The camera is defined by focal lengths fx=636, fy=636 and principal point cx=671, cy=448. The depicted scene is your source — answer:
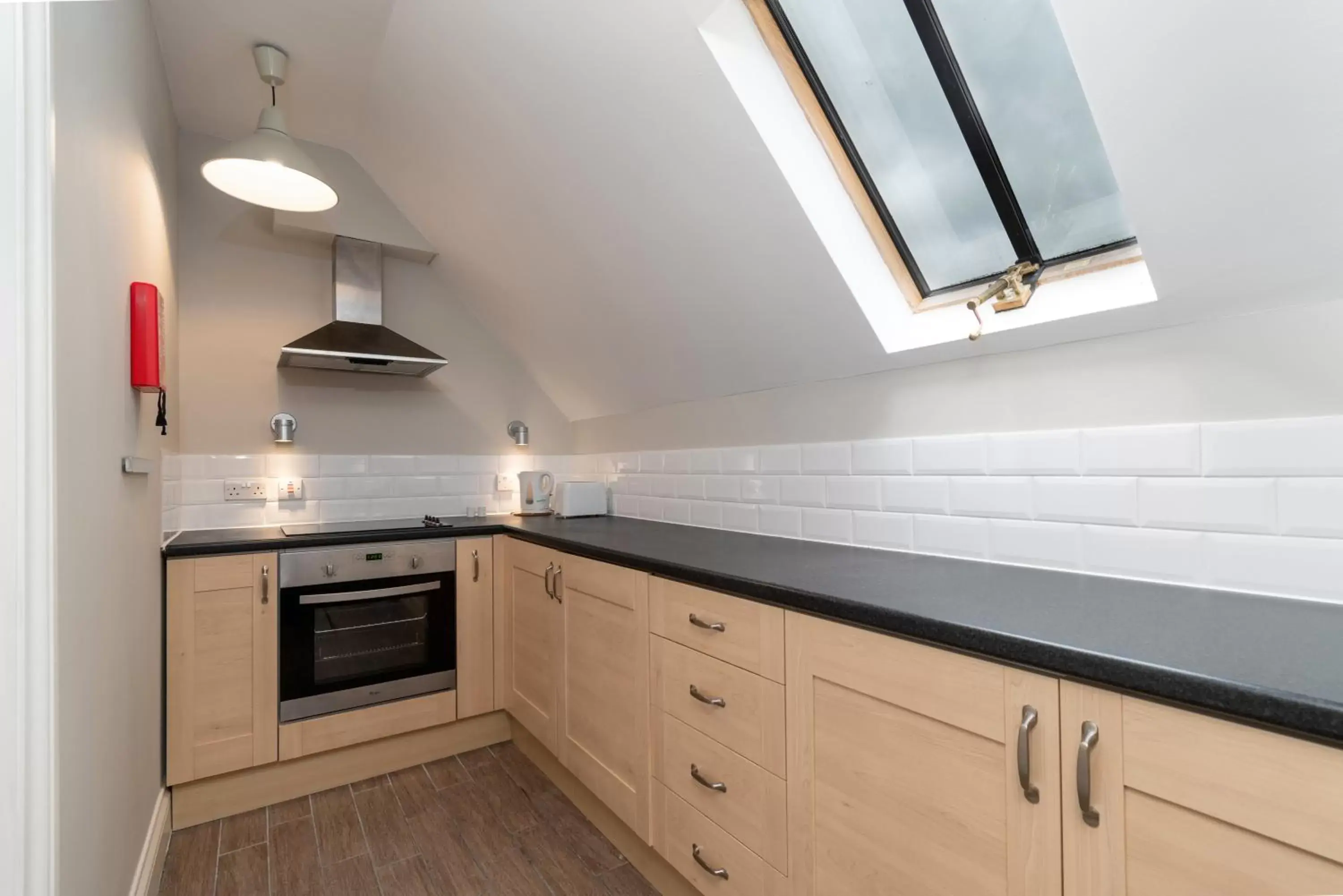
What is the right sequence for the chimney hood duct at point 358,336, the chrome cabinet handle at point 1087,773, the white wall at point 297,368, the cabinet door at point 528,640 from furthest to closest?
the white wall at point 297,368 < the chimney hood duct at point 358,336 < the cabinet door at point 528,640 < the chrome cabinet handle at point 1087,773

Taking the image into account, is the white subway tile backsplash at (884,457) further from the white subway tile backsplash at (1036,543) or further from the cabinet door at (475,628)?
the cabinet door at (475,628)

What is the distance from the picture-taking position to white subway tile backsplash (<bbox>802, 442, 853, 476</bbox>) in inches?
78.1

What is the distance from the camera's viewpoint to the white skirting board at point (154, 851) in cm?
166

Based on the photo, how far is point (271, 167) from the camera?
204 centimetres

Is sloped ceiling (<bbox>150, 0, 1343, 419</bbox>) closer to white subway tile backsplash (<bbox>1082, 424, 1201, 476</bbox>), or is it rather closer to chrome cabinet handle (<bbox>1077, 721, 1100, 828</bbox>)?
white subway tile backsplash (<bbox>1082, 424, 1201, 476</bbox>)

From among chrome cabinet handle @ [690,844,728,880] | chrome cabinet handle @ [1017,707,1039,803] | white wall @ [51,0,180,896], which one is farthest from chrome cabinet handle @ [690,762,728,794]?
white wall @ [51,0,180,896]

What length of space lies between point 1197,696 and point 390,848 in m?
2.20

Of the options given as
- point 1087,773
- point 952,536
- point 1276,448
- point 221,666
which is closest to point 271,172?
point 221,666

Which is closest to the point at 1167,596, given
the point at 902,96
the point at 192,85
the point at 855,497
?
the point at 855,497

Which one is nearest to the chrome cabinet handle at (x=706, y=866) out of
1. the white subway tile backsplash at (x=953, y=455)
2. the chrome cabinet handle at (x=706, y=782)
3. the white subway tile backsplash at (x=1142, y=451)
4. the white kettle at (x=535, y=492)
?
the chrome cabinet handle at (x=706, y=782)

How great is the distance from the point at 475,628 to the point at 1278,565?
2531 millimetres

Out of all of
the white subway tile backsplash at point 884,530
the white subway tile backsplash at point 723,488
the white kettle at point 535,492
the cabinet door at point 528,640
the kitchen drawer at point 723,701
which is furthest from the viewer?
the white kettle at point 535,492

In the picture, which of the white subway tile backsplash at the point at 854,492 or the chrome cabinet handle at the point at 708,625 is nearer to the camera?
the chrome cabinet handle at the point at 708,625

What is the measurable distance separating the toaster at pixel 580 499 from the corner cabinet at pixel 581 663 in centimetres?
39
